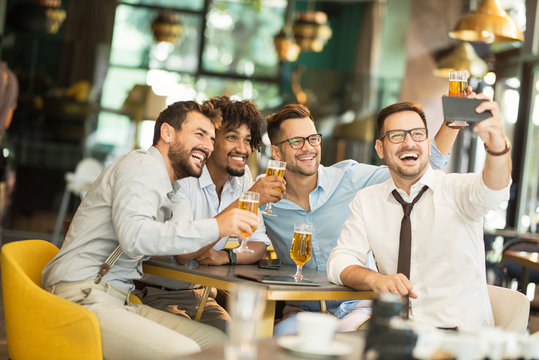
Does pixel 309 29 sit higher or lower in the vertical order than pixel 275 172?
higher

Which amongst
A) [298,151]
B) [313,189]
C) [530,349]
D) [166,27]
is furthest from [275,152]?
[166,27]

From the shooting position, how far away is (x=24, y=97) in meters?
9.78

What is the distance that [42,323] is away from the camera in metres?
2.34

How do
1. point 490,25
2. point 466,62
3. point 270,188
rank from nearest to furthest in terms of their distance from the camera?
point 270,188 → point 490,25 → point 466,62

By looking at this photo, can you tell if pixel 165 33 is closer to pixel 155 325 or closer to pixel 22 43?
pixel 22 43

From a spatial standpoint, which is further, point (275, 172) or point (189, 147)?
point (275, 172)

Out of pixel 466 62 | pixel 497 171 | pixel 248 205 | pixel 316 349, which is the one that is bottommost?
pixel 316 349

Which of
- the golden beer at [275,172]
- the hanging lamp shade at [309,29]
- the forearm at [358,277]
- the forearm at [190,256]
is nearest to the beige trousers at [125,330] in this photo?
the forearm at [190,256]

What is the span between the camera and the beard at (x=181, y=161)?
113 inches

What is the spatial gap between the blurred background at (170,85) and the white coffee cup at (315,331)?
7.25m

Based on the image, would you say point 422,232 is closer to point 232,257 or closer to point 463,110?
point 463,110

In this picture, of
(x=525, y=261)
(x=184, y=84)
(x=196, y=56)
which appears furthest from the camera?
(x=196, y=56)

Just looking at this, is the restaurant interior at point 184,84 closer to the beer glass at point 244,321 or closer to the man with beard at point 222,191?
the man with beard at point 222,191

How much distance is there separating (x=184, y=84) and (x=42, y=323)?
8.69 m
